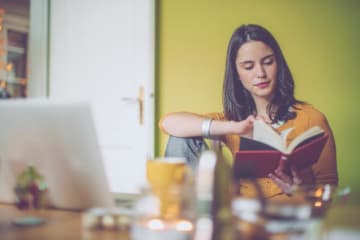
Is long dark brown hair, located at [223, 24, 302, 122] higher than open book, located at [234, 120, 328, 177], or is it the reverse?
long dark brown hair, located at [223, 24, 302, 122]

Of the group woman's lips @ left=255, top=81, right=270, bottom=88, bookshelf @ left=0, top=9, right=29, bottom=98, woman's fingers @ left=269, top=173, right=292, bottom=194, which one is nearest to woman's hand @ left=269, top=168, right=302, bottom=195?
woman's fingers @ left=269, top=173, right=292, bottom=194

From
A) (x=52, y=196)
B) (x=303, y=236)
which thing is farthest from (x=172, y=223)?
(x=52, y=196)

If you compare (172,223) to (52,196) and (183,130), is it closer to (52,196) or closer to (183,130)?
(52,196)

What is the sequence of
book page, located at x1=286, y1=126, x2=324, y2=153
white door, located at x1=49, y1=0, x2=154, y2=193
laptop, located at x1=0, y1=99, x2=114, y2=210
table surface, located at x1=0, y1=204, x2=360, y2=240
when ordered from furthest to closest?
white door, located at x1=49, y1=0, x2=154, y2=193 < book page, located at x1=286, y1=126, x2=324, y2=153 < laptop, located at x1=0, y1=99, x2=114, y2=210 < table surface, located at x1=0, y1=204, x2=360, y2=240

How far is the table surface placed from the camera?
2.41 feet

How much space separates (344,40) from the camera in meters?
2.17

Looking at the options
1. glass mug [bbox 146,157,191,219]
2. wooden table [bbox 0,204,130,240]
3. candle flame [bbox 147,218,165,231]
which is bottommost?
wooden table [bbox 0,204,130,240]

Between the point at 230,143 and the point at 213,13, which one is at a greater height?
the point at 213,13

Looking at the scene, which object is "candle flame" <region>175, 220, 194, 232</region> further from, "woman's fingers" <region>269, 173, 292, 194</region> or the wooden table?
"woman's fingers" <region>269, 173, 292, 194</region>

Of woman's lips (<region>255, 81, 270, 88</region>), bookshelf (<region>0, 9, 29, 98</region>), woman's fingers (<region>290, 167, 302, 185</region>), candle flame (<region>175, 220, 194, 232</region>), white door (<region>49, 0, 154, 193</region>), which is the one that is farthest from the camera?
bookshelf (<region>0, 9, 29, 98</region>)

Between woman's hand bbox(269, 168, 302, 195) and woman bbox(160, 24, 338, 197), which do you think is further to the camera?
woman bbox(160, 24, 338, 197)

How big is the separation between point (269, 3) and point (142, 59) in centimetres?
84

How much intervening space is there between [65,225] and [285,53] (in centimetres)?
154

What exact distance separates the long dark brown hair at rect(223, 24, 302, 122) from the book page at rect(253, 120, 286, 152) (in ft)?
0.30
